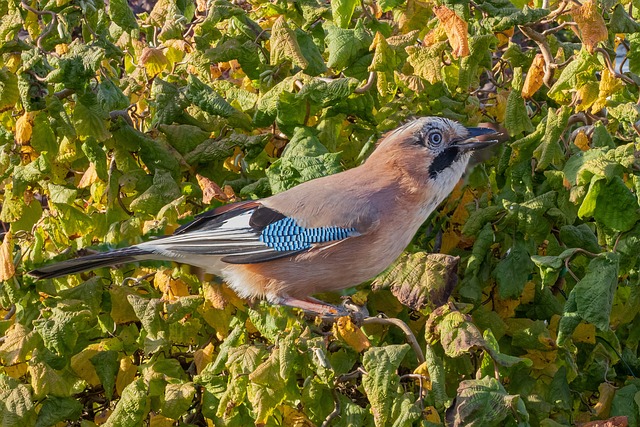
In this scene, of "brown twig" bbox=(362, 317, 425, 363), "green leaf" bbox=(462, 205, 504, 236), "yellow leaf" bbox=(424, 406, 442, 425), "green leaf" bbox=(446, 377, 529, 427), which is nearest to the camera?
"green leaf" bbox=(446, 377, 529, 427)

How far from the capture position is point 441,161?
320 centimetres

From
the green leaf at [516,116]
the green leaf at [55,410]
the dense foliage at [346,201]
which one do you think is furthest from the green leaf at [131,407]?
the green leaf at [516,116]

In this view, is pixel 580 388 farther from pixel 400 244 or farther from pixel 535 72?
pixel 535 72

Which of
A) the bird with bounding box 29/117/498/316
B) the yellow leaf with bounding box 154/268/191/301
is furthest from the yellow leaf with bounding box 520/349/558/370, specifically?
the yellow leaf with bounding box 154/268/191/301

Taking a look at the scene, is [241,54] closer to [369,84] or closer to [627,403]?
[369,84]

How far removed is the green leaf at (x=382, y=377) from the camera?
8.47ft

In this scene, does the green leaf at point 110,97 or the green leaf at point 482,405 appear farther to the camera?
the green leaf at point 110,97

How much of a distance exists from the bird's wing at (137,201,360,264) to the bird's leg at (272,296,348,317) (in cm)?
14

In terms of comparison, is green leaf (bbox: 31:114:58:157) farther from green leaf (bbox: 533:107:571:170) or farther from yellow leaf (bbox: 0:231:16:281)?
green leaf (bbox: 533:107:571:170)

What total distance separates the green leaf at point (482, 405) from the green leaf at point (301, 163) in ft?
2.97

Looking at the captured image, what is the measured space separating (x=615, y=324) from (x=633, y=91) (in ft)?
2.81

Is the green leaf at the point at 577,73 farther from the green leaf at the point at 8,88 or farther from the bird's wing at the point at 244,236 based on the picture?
the green leaf at the point at 8,88

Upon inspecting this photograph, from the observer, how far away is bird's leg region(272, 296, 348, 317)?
9.82 feet

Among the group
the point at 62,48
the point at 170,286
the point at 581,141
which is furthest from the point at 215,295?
the point at 62,48
